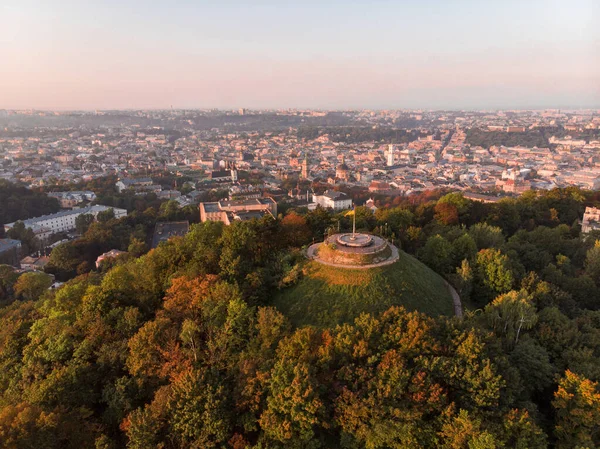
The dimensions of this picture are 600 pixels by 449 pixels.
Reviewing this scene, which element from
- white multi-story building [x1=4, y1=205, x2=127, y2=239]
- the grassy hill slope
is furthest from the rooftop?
the grassy hill slope

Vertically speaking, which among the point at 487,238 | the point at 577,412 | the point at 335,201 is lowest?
the point at 335,201

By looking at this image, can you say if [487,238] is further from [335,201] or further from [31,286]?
[335,201]

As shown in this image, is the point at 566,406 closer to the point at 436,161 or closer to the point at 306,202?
the point at 306,202

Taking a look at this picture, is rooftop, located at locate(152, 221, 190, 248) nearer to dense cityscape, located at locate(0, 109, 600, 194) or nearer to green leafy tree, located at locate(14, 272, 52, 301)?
green leafy tree, located at locate(14, 272, 52, 301)

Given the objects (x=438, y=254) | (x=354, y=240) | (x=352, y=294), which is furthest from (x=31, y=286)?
(x=438, y=254)

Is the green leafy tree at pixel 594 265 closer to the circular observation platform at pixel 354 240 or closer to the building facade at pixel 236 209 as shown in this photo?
the circular observation platform at pixel 354 240

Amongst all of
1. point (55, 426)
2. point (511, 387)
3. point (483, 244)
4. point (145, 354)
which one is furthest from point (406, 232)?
point (55, 426)
